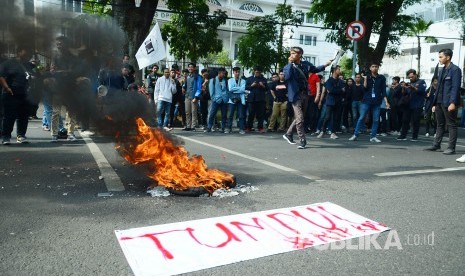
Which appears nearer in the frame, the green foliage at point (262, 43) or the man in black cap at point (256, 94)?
the man in black cap at point (256, 94)

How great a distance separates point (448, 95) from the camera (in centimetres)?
786

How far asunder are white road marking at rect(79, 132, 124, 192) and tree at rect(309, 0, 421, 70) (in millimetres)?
14863

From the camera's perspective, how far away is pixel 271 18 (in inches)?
928

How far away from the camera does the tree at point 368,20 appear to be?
1897 centimetres

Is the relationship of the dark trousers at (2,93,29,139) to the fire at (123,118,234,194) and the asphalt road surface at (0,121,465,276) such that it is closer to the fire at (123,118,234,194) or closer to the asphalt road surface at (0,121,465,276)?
the asphalt road surface at (0,121,465,276)

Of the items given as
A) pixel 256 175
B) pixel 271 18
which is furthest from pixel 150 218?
pixel 271 18

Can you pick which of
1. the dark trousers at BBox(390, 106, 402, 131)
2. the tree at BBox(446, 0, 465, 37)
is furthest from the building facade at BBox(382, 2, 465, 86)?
the dark trousers at BBox(390, 106, 402, 131)

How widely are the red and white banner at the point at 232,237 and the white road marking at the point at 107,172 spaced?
59.9 inches

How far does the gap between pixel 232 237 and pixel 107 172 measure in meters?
2.95

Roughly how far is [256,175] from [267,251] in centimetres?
265

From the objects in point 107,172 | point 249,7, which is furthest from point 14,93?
point 249,7

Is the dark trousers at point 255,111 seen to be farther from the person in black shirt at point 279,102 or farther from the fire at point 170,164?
the fire at point 170,164

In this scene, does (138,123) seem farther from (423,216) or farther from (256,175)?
(423,216)

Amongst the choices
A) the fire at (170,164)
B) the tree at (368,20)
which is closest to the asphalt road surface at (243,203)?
the fire at (170,164)
